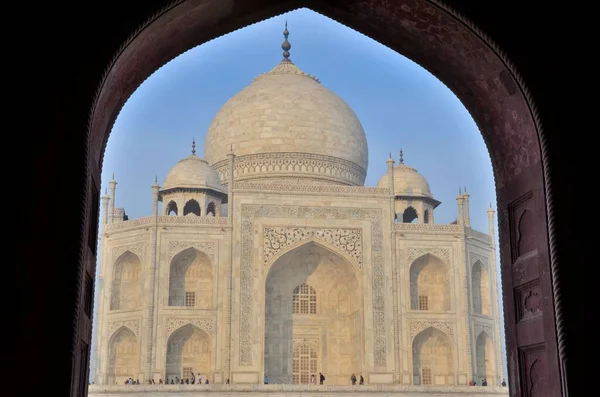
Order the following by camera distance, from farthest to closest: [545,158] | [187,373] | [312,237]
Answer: [312,237] < [187,373] < [545,158]

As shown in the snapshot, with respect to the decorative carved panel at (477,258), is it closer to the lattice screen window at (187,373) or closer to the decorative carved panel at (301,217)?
the decorative carved panel at (301,217)

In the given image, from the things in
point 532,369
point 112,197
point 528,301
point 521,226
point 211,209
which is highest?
point 112,197

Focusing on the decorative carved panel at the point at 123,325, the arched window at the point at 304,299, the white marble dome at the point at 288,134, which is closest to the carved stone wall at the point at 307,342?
the arched window at the point at 304,299

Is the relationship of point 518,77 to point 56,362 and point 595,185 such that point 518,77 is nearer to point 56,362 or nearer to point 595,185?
point 595,185

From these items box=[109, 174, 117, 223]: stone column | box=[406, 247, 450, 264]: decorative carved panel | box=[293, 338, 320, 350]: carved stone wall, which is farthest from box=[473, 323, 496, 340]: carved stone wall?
box=[109, 174, 117, 223]: stone column

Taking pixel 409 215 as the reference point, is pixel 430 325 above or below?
below

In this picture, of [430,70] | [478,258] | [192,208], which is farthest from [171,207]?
[430,70]

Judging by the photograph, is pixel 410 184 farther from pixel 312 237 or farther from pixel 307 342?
pixel 307 342

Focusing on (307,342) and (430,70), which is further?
(307,342)
